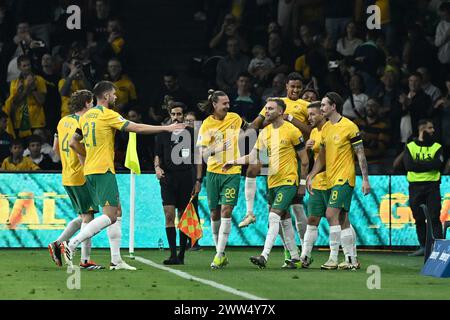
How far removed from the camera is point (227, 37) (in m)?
25.7

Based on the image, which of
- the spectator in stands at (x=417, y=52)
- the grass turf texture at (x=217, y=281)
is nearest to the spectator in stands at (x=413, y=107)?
the spectator in stands at (x=417, y=52)

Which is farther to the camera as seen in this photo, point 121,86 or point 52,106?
point 121,86

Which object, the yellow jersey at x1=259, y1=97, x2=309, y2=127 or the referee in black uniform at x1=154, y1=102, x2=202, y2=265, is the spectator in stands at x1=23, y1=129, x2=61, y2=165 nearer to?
the referee in black uniform at x1=154, y1=102, x2=202, y2=265

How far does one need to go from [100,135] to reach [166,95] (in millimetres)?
7527

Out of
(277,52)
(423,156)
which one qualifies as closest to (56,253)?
(423,156)

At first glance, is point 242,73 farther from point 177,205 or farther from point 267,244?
point 267,244

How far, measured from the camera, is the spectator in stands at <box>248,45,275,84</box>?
24.7m

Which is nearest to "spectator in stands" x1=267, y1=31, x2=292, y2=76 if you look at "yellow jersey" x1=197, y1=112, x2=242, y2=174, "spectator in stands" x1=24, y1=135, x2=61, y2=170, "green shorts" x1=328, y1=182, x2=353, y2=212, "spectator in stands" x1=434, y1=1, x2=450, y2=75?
"spectator in stands" x1=434, y1=1, x2=450, y2=75

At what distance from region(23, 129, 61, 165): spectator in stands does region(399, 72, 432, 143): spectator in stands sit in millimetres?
6492

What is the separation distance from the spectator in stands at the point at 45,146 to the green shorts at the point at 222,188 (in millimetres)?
5936

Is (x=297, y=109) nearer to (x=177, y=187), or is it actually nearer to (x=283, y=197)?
(x=283, y=197)

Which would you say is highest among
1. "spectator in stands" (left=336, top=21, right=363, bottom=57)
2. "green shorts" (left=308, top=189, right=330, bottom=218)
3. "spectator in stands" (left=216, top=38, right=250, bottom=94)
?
"spectator in stands" (left=336, top=21, right=363, bottom=57)

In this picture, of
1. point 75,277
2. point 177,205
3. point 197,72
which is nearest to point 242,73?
point 197,72

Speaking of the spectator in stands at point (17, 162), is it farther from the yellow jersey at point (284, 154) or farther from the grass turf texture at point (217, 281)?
the yellow jersey at point (284, 154)
